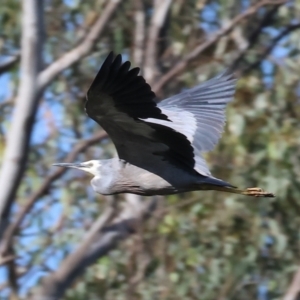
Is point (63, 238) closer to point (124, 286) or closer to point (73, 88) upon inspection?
point (124, 286)

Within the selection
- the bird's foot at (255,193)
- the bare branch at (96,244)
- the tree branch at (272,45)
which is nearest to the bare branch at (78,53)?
the bare branch at (96,244)

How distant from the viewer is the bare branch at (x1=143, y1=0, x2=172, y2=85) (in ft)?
21.2

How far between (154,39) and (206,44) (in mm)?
339

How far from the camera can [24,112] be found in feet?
18.5

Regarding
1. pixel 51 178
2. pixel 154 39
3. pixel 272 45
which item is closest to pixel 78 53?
pixel 154 39

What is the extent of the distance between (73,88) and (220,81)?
2.41 m

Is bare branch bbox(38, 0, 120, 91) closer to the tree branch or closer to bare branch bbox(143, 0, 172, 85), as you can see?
bare branch bbox(143, 0, 172, 85)

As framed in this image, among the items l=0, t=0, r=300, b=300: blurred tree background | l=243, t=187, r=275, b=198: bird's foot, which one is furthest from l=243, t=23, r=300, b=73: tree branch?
l=243, t=187, r=275, b=198: bird's foot

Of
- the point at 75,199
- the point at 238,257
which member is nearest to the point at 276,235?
the point at 238,257

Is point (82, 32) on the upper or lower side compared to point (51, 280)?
upper

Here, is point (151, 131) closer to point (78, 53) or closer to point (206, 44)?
point (78, 53)

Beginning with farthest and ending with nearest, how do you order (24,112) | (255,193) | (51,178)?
(51,178) → (24,112) → (255,193)

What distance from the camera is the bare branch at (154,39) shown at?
21.2 feet

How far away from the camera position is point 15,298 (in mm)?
6047
